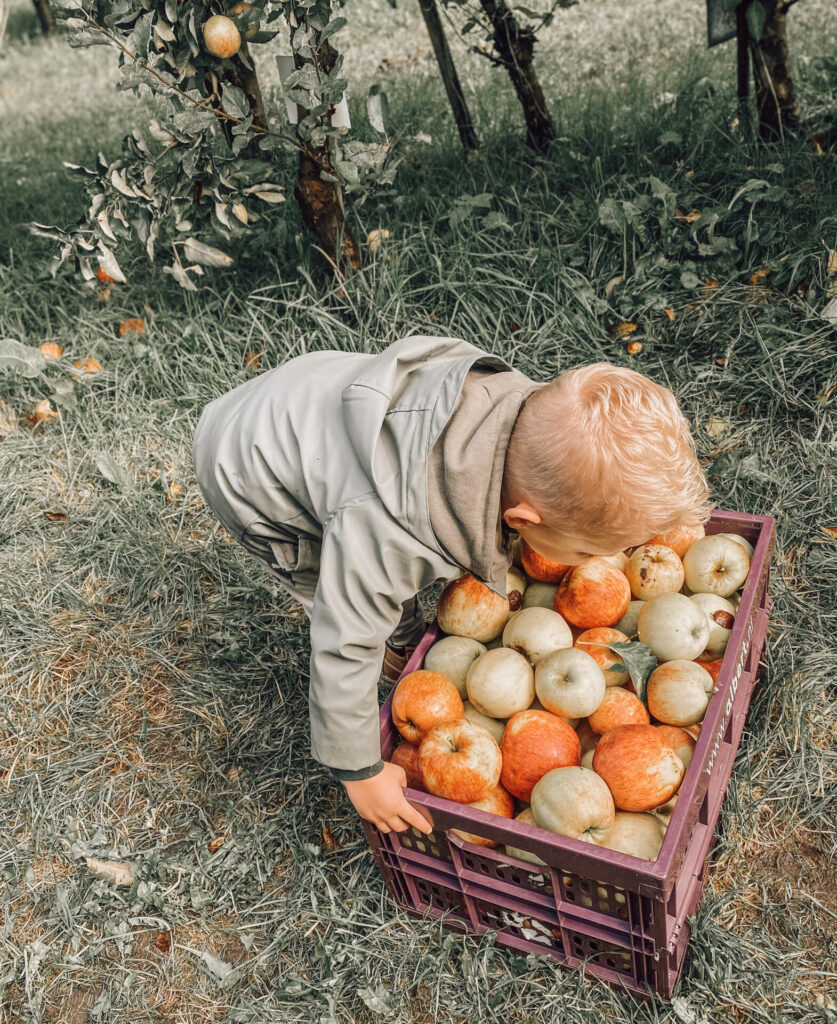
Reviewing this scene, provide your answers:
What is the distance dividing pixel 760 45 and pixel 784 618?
2515 mm

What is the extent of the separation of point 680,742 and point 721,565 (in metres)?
0.53

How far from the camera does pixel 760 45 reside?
342cm

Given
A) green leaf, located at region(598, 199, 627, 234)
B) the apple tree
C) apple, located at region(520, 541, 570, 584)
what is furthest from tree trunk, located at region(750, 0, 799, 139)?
apple, located at region(520, 541, 570, 584)

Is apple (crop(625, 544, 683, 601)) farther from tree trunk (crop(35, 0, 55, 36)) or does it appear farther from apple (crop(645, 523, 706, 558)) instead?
tree trunk (crop(35, 0, 55, 36))

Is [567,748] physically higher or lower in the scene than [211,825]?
higher

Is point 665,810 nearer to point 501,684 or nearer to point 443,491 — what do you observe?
point 501,684

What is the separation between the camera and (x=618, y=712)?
1.86 meters

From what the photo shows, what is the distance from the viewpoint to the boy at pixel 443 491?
163cm

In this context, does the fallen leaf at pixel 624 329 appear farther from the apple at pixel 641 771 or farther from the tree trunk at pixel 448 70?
the apple at pixel 641 771

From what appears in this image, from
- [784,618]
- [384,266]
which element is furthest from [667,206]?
[784,618]

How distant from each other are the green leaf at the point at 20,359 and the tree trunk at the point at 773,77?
333 centimetres

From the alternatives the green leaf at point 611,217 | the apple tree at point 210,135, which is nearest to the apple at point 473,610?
the apple tree at point 210,135

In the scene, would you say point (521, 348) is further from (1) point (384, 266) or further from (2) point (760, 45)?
(2) point (760, 45)

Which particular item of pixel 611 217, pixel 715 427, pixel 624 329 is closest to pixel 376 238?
pixel 611 217
